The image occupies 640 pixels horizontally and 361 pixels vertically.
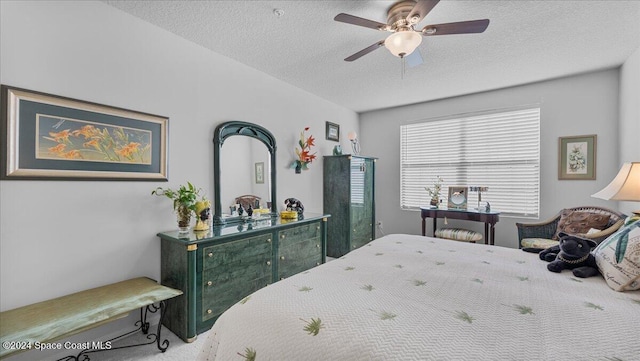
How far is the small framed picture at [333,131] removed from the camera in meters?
4.48

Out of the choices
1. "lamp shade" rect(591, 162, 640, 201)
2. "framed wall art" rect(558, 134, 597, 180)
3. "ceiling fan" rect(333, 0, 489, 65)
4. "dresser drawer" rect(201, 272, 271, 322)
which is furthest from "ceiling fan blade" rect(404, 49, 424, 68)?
"framed wall art" rect(558, 134, 597, 180)

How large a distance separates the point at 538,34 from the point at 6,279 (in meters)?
4.40

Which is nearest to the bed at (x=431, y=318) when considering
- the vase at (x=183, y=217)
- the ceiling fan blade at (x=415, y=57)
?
the vase at (x=183, y=217)

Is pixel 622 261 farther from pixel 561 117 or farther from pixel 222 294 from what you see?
pixel 561 117

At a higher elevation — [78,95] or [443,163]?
[78,95]

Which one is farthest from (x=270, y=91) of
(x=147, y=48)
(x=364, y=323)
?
(x=364, y=323)

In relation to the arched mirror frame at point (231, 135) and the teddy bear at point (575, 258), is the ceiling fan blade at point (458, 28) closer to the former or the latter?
the teddy bear at point (575, 258)

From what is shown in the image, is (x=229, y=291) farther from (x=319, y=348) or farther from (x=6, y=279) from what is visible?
(x=319, y=348)

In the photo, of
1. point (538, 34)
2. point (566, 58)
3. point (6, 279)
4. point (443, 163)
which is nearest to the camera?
point (6, 279)

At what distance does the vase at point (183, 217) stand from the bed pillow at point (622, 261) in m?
2.77

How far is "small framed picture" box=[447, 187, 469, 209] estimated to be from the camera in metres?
4.08

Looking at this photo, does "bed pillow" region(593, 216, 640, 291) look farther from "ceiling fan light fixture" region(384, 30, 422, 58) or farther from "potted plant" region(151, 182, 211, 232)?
"potted plant" region(151, 182, 211, 232)

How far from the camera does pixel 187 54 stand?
257 cm

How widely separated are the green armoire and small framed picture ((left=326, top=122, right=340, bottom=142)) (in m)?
0.45
